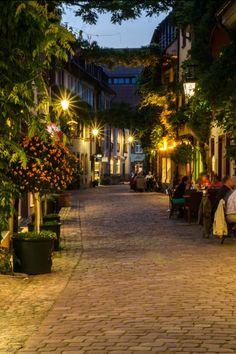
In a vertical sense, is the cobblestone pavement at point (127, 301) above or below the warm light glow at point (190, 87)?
below

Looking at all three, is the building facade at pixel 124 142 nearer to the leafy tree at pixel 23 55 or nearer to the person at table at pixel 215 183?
the person at table at pixel 215 183

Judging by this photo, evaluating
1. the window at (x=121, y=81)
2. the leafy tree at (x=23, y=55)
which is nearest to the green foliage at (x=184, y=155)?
the leafy tree at (x=23, y=55)

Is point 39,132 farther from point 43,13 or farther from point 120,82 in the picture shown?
point 120,82

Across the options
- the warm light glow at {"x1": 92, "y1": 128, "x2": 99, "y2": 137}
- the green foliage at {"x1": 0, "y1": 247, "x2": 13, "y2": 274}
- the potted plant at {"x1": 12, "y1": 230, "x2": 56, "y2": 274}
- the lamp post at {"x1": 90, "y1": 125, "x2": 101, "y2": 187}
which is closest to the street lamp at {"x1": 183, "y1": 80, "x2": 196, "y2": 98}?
the potted plant at {"x1": 12, "y1": 230, "x2": 56, "y2": 274}

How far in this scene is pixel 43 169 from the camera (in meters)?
12.6

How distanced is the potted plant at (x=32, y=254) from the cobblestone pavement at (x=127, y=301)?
0.87ft

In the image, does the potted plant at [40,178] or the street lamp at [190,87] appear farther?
the street lamp at [190,87]

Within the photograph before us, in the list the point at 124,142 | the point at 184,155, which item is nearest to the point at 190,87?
the point at 184,155

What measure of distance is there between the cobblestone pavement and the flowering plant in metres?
1.47

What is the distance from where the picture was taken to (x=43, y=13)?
6.36 metres

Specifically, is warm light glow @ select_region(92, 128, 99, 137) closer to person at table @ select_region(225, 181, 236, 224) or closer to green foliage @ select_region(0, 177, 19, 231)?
person at table @ select_region(225, 181, 236, 224)

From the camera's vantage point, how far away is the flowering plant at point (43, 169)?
12258mm

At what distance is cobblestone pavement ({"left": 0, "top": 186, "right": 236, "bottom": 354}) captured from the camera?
23.3 ft

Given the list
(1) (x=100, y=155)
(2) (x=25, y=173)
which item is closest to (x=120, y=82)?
(1) (x=100, y=155)
